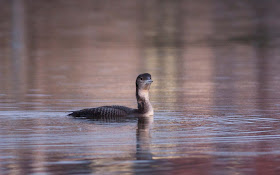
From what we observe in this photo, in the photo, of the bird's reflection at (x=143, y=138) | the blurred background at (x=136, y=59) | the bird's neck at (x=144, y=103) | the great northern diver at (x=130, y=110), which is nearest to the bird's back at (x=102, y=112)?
the great northern diver at (x=130, y=110)

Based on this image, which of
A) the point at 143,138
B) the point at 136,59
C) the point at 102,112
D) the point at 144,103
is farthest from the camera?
the point at 136,59

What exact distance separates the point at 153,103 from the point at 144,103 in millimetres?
2385

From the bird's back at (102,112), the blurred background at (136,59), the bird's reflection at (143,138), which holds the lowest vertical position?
the bird's reflection at (143,138)

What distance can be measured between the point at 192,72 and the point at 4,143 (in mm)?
15038

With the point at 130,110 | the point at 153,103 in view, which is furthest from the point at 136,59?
the point at 130,110

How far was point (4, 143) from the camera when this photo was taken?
13.8 m

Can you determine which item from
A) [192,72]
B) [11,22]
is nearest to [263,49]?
[192,72]

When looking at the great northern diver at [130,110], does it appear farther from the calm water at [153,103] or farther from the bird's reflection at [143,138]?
the calm water at [153,103]

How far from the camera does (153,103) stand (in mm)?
19500

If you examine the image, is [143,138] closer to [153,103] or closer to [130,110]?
[130,110]

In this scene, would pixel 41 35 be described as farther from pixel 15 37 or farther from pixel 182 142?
pixel 182 142

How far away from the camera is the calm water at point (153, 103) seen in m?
12.3

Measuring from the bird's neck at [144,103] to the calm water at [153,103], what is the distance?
30 cm

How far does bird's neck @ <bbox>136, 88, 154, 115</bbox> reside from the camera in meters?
17.0
